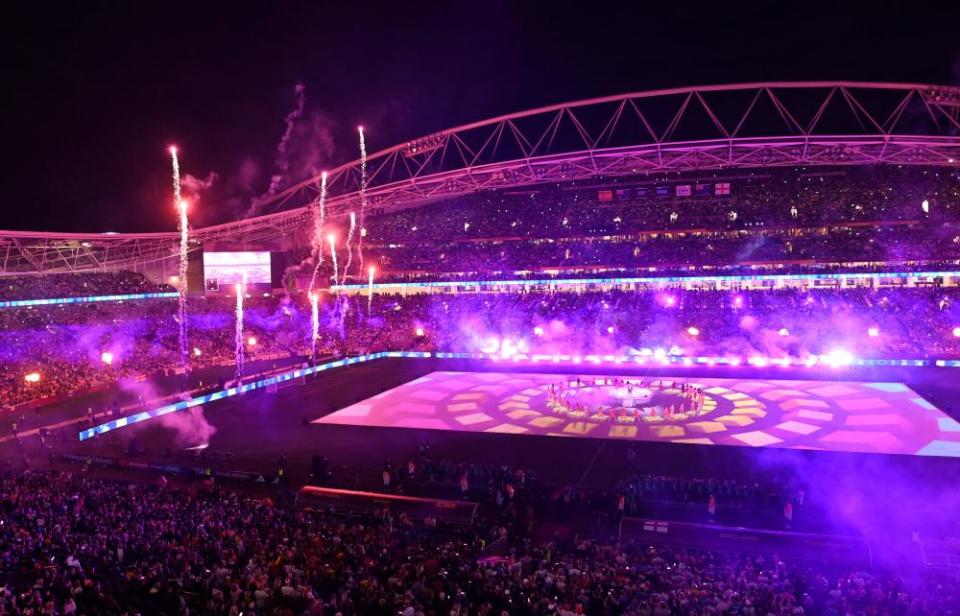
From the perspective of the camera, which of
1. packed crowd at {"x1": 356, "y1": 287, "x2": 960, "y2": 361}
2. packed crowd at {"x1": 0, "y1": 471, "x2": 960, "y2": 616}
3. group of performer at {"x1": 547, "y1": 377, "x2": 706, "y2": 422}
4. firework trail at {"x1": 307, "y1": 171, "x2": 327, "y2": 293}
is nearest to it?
packed crowd at {"x1": 0, "y1": 471, "x2": 960, "y2": 616}

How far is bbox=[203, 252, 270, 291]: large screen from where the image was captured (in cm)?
5659

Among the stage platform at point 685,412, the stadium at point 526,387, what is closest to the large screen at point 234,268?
the stadium at point 526,387

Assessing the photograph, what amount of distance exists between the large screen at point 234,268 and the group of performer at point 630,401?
31.9m

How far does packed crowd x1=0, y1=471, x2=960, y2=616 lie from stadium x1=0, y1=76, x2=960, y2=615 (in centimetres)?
10

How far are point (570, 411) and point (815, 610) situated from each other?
22439 millimetres

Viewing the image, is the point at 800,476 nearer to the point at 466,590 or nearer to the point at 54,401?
the point at 466,590

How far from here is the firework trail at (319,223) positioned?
150 ft

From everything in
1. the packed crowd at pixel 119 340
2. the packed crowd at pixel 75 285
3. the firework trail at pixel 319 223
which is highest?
the firework trail at pixel 319 223

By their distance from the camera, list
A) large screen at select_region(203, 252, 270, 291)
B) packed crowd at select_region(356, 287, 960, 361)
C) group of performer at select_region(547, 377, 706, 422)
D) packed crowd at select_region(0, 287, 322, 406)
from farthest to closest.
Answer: large screen at select_region(203, 252, 270, 291)
packed crowd at select_region(356, 287, 960, 361)
packed crowd at select_region(0, 287, 322, 406)
group of performer at select_region(547, 377, 706, 422)

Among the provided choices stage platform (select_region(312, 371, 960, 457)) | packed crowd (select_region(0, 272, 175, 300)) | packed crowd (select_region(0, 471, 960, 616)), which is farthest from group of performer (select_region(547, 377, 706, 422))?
packed crowd (select_region(0, 272, 175, 300))

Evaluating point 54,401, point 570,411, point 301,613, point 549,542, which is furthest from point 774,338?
point 54,401

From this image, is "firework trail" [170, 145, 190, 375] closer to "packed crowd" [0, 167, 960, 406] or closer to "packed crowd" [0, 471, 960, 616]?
"packed crowd" [0, 167, 960, 406]

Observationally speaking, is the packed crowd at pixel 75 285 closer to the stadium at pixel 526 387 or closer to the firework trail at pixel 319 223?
the stadium at pixel 526 387

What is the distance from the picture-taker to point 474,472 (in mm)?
22438
